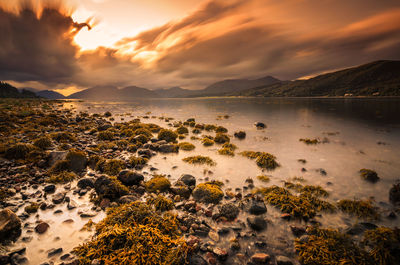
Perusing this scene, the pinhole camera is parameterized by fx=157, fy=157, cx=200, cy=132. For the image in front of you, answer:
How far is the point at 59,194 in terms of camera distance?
6145 millimetres

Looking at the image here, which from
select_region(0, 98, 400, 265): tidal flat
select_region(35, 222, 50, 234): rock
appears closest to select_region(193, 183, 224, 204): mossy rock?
select_region(0, 98, 400, 265): tidal flat

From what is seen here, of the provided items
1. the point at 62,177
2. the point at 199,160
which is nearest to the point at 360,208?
the point at 199,160

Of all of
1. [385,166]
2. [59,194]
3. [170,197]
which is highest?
[59,194]

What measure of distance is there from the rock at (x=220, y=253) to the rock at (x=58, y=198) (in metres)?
5.88

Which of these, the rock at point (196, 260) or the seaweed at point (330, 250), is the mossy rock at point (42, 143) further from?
the seaweed at point (330, 250)

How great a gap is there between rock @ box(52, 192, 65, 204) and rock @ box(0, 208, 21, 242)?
4.51ft

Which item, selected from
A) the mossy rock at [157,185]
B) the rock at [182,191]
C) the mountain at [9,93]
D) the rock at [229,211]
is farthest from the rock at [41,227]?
the mountain at [9,93]

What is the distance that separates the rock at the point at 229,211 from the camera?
5.40 metres

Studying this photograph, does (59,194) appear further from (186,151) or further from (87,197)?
(186,151)

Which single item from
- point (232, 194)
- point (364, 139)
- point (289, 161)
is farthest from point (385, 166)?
point (232, 194)

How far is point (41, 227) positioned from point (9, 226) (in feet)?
2.17

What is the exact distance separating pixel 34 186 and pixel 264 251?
8965 millimetres

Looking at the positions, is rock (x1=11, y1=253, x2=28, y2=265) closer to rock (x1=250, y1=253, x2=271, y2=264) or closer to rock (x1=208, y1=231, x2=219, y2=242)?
rock (x1=208, y1=231, x2=219, y2=242)

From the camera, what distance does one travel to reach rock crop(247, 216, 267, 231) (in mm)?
4994
